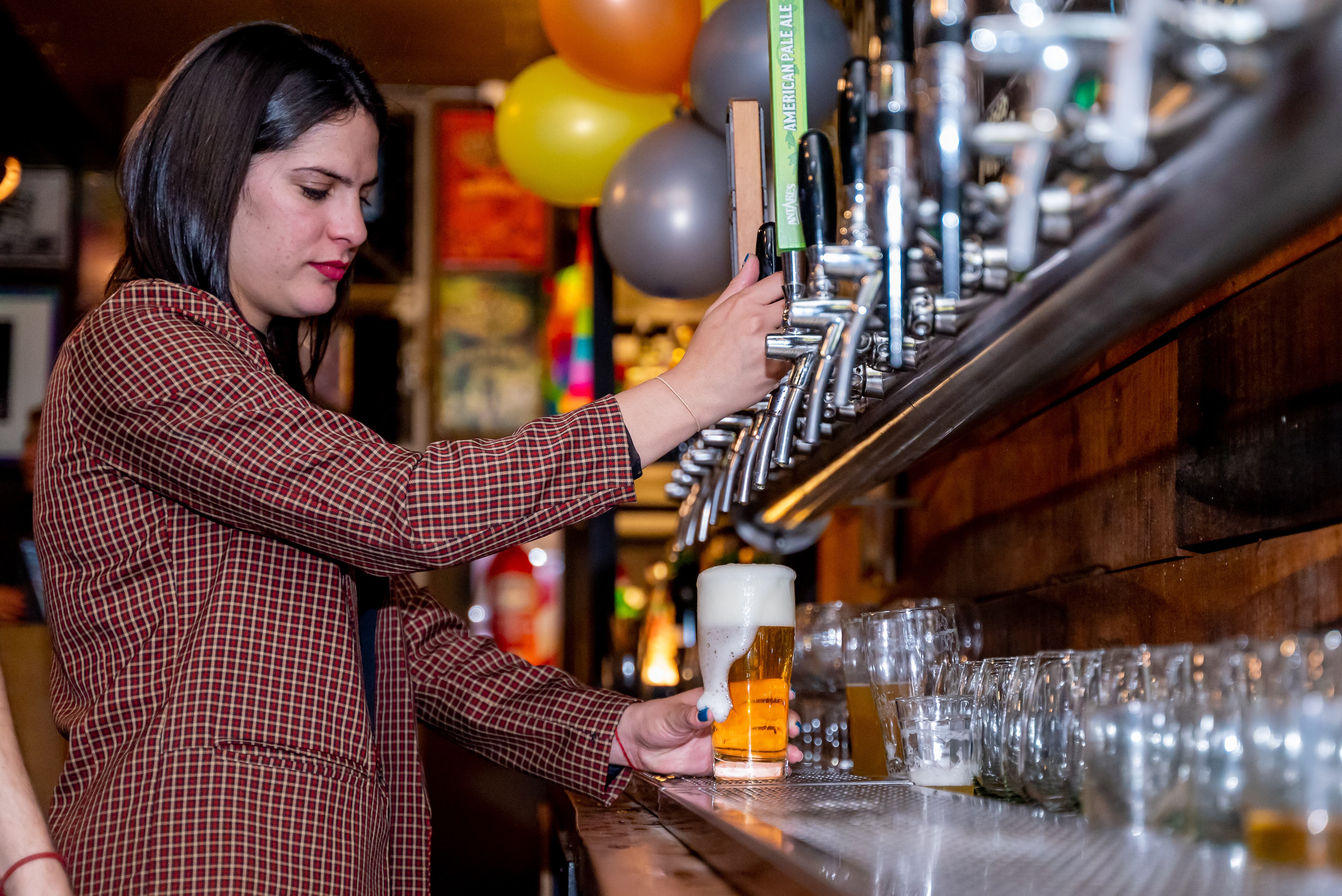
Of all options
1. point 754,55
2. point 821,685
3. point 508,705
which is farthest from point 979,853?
point 754,55

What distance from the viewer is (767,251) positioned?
125 cm

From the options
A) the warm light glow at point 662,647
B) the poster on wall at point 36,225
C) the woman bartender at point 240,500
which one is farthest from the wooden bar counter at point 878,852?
the poster on wall at point 36,225

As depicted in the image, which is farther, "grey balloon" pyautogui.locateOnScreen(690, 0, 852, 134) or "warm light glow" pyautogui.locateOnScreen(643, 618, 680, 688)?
"warm light glow" pyautogui.locateOnScreen(643, 618, 680, 688)

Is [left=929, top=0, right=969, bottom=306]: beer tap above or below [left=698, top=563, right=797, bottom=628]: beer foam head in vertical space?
above

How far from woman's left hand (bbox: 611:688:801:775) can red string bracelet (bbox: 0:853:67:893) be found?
663 mm

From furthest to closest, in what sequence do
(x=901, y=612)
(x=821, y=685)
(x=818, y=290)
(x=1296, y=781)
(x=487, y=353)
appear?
(x=487, y=353) < (x=821, y=685) < (x=901, y=612) < (x=818, y=290) < (x=1296, y=781)

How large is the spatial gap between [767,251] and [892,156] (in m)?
0.39

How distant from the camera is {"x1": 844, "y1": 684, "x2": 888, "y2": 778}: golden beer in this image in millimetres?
1405

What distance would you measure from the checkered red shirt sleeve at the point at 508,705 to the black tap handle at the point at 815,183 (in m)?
0.75

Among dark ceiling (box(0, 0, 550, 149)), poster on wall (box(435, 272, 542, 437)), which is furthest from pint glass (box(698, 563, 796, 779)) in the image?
poster on wall (box(435, 272, 542, 437))

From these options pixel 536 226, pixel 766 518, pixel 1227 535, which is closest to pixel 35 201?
pixel 536 226

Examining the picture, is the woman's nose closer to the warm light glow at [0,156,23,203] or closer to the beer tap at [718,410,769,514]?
the beer tap at [718,410,769,514]

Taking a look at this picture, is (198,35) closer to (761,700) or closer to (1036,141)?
(761,700)

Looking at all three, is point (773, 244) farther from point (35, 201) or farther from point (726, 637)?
point (35, 201)
